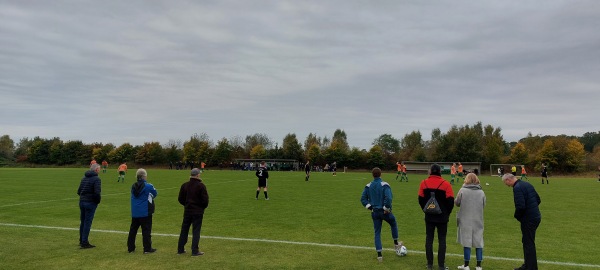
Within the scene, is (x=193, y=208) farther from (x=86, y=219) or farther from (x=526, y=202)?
(x=526, y=202)

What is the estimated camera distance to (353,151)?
99.5m

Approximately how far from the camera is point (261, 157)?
365ft

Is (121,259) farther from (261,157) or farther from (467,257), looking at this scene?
(261,157)

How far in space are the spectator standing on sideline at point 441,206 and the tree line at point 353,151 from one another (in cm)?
8544

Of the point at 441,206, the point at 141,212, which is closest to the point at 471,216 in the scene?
the point at 441,206

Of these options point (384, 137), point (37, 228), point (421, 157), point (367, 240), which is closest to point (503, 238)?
point (367, 240)

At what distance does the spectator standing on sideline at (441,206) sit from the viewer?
7.80 meters

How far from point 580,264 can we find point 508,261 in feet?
4.59

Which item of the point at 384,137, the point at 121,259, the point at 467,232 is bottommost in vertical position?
the point at 121,259

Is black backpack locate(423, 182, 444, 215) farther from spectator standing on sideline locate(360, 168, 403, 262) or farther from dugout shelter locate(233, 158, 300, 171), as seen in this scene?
dugout shelter locate(233, 158, 300, 171)

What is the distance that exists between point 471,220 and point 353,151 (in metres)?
92.1

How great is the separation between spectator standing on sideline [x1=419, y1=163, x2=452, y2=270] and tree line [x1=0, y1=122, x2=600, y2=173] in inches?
3364

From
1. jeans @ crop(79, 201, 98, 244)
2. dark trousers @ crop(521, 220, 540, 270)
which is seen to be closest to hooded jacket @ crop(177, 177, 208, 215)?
jeans @ crop(79, 201, 98, 244)

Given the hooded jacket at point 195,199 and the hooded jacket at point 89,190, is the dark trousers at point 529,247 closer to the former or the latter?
the hooded jacket at point 195,199
